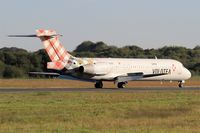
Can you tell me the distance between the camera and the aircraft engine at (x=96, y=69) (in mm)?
51594

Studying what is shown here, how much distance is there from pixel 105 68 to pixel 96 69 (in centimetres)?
145

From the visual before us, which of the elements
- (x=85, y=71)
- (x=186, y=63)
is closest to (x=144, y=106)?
(x=85, y=71)

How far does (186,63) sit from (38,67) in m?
31.3

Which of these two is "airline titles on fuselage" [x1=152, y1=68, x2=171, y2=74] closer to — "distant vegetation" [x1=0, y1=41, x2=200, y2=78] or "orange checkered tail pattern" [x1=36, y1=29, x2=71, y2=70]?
"orange checkered tail pattern" [x1=36, y1=29, x2=71, y2=70]

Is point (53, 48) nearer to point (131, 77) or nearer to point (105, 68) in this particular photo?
point (105, 68)

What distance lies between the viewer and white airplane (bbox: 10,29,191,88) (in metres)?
51.3

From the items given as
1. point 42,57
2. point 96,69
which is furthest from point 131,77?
point 42,57

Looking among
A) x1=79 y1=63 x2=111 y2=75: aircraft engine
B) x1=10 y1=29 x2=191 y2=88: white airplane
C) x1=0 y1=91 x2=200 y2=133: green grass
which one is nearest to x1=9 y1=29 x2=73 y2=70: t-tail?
x1=10 y1=29 x2=191 y2=88: white airplane

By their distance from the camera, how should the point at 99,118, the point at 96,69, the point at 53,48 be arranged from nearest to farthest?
1. the point at 99,118
2. the point at 53,48
3. the point at 96,69

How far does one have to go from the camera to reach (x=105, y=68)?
176 ft

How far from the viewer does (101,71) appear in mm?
53312

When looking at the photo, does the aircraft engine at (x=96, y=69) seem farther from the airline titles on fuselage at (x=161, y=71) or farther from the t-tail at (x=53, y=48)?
the airline titles on fuselage at (x=161, y=71)

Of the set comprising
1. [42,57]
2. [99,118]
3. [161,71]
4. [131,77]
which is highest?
[42,57]

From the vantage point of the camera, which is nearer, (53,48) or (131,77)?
(53,48)
